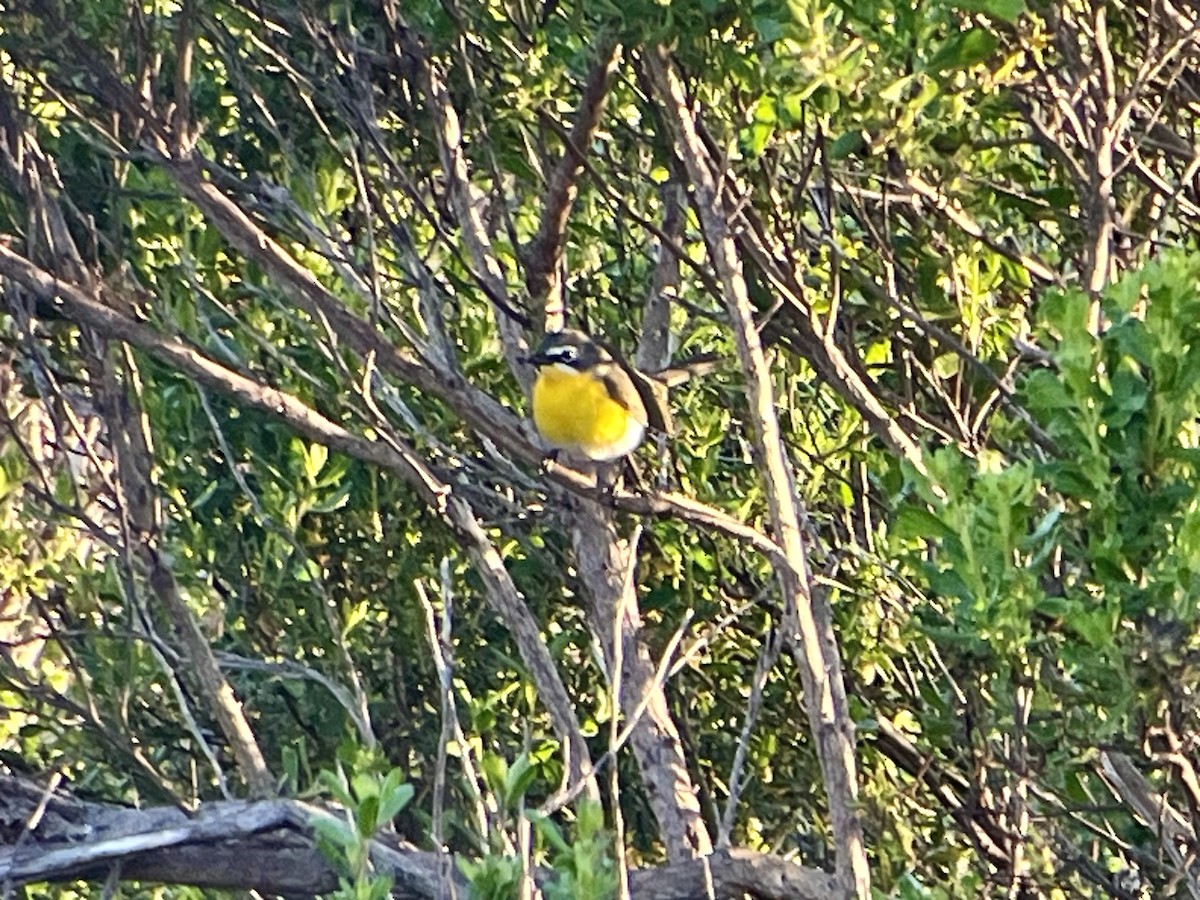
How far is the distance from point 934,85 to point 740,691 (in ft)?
6.85

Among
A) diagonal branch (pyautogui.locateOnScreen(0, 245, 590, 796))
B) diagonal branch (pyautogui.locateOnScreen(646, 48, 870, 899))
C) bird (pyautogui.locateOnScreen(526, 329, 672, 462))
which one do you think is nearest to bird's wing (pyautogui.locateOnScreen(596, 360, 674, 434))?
bird (pyautogui.locateOnScreen(526, 329, 672, 462))

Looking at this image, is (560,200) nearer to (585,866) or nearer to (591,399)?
(591,399)

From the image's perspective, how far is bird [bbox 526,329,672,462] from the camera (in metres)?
4.42

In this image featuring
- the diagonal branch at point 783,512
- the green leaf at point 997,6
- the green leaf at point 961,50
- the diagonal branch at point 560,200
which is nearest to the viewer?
the green leaf at point 997,6

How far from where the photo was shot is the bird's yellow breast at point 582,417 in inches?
188

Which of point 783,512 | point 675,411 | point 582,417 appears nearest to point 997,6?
point 783,512

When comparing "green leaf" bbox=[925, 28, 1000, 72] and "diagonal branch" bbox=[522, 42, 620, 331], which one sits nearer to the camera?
"green leaf" bbox=[925, 28, 1000, 72]

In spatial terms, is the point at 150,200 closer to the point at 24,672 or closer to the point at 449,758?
the point at 24,672

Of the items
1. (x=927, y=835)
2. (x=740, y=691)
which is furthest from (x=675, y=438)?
(x=927, y=835)

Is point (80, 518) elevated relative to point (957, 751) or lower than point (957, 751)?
elevated

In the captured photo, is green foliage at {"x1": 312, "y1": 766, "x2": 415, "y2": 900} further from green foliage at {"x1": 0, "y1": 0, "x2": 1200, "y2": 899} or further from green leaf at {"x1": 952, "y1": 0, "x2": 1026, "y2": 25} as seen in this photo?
green leaf at {"x1": 952, "y1": 0, "x2": 1026, "y2": 25}

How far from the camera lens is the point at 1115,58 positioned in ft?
12.6

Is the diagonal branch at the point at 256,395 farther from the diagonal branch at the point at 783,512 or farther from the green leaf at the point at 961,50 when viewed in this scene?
the green leaf at the point at 961,50

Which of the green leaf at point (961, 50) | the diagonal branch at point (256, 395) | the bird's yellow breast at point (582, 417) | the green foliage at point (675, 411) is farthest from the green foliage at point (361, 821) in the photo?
the bird's yellow breast at point (582, 417)
